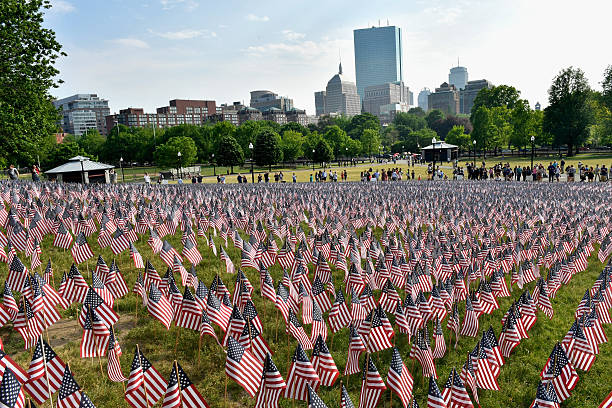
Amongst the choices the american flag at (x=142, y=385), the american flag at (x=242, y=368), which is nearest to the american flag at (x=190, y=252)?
the american flag at (x=142, y=385)

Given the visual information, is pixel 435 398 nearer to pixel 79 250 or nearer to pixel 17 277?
pixel 17 277

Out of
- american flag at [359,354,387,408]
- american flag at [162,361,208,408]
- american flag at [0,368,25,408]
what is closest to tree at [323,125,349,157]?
american flag at [359,354,387,408]

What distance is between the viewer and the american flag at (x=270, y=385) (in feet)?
18.8

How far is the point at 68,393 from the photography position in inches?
213

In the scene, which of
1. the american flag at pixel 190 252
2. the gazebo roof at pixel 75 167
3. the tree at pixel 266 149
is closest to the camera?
the american flag at pixel 190 252

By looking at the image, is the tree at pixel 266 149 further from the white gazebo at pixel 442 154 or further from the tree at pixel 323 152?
the white gazebo at pixel 442 154

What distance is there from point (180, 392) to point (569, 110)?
287 feet

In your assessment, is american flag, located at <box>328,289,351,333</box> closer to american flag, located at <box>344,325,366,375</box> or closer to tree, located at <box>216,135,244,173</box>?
american flag, located at <box>344,325,366,375</box>

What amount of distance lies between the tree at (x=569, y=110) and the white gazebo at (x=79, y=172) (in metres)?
73.1

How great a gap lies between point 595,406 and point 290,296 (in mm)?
5993

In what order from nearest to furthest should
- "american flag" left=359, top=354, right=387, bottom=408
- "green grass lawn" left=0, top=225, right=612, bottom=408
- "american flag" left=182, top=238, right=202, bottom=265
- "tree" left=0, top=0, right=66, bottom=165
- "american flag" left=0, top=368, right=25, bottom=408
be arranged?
"american flag" left=0, top=368, right=25, bottom=408 < "american flag" left=359, top=354, right=387, bottom=408 < "green grass lawn" left=0, top=225, right=612, bottom=408 < "american flag" left=182, top=238, right=202, bottom=265 < "tree" left=0, top=0, right=66, bottom=165

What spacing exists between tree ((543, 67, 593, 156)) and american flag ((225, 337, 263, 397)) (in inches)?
3327

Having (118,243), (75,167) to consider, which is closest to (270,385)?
(118,243)

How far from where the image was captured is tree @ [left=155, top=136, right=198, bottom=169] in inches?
2808
